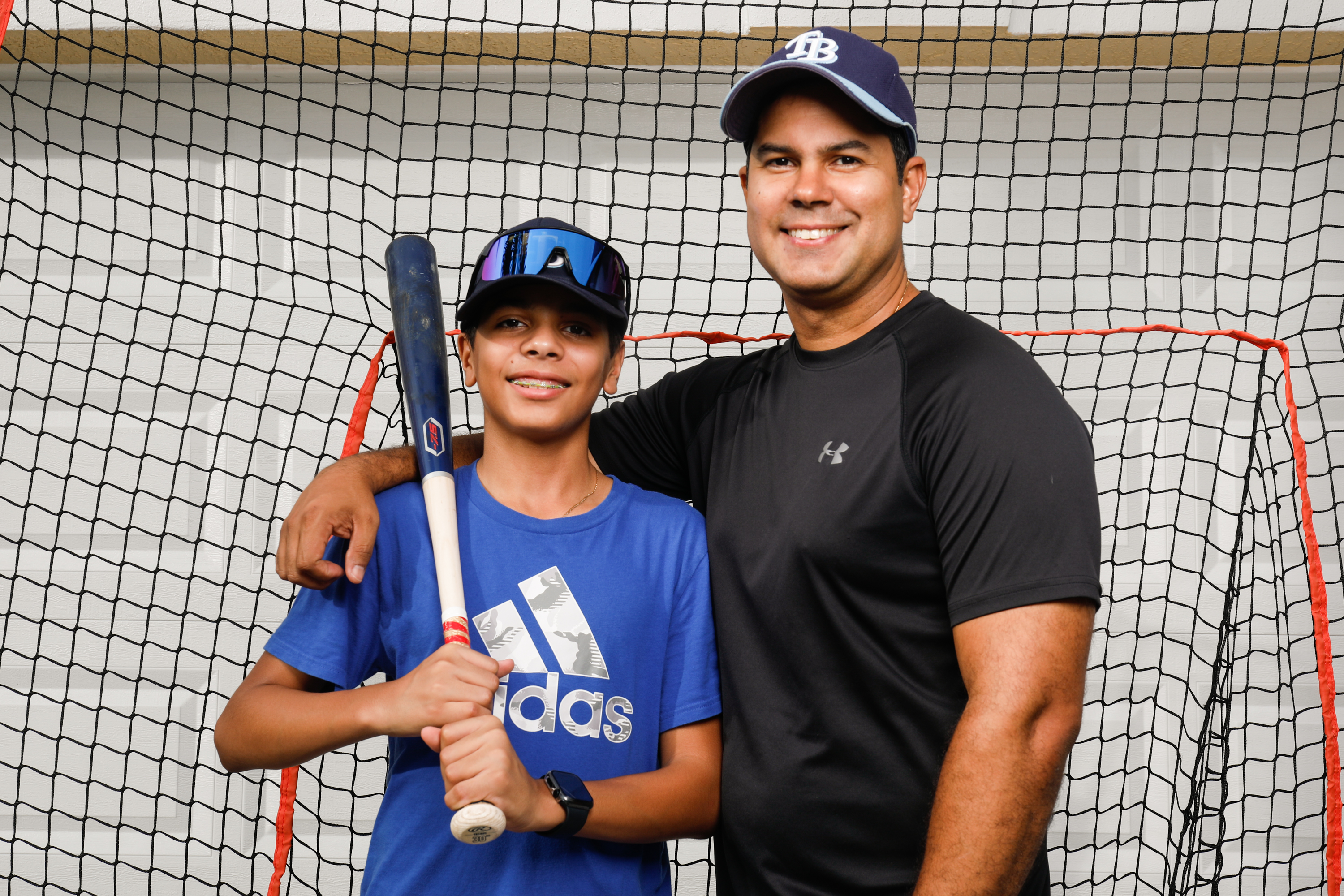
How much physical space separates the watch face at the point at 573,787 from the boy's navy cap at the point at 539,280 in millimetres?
504

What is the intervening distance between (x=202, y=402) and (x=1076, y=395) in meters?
2.23

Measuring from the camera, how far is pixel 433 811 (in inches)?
41.1

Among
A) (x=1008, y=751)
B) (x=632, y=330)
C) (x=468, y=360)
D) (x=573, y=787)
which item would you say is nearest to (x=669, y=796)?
(x=573, y=787)

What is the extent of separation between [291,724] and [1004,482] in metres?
0.72

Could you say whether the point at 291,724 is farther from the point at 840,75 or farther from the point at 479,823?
the point at 840,75

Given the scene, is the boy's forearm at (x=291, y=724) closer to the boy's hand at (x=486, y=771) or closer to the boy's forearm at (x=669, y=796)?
the boy's hand at (x=486, y=771)

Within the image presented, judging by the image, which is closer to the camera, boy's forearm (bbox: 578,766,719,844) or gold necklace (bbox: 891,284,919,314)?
boy's forearm (bbox: 578,766,719,844)

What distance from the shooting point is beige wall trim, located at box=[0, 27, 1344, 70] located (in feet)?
7.57

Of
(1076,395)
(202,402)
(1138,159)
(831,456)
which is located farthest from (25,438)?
(1138,159)

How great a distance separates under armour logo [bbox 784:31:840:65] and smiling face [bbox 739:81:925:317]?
1.5 inches

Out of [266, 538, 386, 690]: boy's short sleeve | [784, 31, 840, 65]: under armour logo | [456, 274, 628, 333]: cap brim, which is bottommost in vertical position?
[266, 538, 386, 690]: boy's short sleeve

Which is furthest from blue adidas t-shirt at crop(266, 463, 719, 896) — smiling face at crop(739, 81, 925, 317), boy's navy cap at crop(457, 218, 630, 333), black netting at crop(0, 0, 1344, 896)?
black netting at crop(0, 0, 1344, 896)

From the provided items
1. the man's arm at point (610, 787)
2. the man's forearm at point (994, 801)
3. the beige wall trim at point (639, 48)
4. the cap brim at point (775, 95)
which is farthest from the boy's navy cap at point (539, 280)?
the beige wall trim at point (639, 48)

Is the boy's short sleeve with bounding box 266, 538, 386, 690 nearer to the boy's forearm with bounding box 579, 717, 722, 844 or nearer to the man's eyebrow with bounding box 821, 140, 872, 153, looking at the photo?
the boy's forearm with bounding box 579, 717, 722, 844
